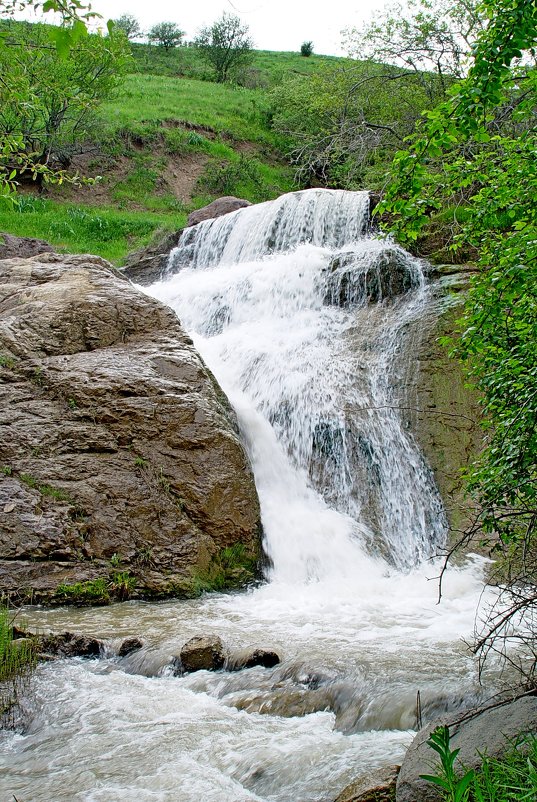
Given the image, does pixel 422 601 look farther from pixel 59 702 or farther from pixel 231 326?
pixel 231 326

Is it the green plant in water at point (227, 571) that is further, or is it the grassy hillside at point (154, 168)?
the grassy hillside at point (154, 168)

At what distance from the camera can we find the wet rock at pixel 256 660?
4934 mm

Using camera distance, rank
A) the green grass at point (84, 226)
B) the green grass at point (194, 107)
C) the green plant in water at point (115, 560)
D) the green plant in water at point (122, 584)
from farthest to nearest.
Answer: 1. the green grass at point (194, 107)
2. the green grass at point (84, 226)
3. the green plant in water at point (115, 560)
4. the green plant in water at point (122, 584)

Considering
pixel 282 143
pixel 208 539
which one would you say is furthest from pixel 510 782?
pixel 282 143

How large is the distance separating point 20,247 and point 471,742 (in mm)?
16049

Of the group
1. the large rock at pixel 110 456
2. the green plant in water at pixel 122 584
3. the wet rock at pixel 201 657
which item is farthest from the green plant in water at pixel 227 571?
the wet rock at pixel 201 657

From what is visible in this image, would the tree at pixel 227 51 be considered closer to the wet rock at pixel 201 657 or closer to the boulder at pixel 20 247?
the boulder at pixel 20 247

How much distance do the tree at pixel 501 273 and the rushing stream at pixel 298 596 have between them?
0.73 meters

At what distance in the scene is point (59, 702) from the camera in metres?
4.41

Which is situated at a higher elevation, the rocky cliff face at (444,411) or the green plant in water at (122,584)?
the rocky cliff face at (444,411)

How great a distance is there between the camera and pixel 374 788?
9.03ft

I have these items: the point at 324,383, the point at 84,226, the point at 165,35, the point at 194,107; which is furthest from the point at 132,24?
the point at 324,383

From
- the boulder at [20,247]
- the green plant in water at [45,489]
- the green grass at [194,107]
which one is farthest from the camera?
the green grass at [194,107]

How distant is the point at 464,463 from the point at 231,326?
534cm
